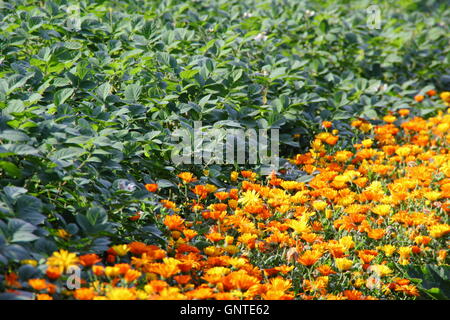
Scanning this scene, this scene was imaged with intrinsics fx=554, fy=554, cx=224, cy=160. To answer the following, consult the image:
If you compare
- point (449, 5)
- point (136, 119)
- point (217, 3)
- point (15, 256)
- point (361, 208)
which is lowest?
point (15, 256)

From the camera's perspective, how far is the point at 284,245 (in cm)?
264

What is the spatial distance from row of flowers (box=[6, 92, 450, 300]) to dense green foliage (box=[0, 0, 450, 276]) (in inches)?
Result: 6.3

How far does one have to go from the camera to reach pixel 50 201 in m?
2.45

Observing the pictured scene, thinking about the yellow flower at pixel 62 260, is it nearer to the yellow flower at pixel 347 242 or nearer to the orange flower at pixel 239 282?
the orange flower at pixel 239 282

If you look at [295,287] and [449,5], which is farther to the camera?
[449,5]

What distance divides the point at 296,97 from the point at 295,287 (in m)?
1.94

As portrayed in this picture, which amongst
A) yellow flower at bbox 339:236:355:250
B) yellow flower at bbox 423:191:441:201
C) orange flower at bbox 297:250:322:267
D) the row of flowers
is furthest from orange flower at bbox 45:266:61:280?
yellow flower at bbox 423:191:441:201

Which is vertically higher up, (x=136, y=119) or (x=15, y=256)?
(x=136, y=119)

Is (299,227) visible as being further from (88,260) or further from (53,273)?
(53,273)

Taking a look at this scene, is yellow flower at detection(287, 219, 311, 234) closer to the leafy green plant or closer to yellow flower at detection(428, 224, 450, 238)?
the leafy green plant

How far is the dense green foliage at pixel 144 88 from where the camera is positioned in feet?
7.59

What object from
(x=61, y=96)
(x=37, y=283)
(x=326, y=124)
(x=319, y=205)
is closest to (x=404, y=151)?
(x=326, y=124)
